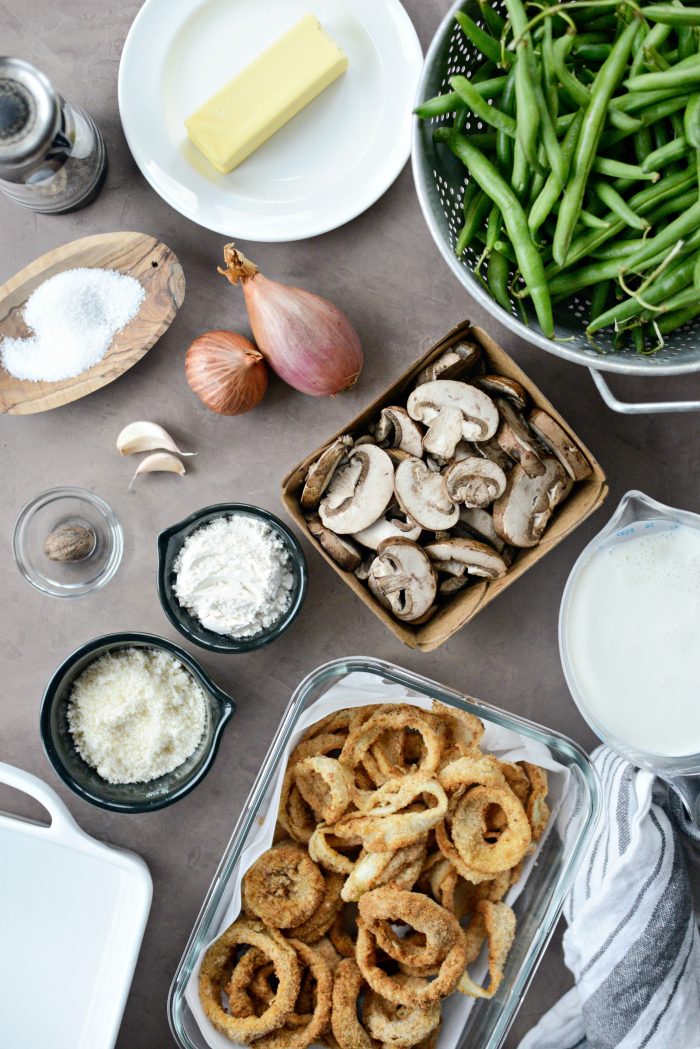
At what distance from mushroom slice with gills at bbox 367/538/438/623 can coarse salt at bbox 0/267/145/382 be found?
59cm

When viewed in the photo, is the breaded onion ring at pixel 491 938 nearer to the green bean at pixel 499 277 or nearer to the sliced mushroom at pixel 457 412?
the sliced mushroom at pixel 457 412

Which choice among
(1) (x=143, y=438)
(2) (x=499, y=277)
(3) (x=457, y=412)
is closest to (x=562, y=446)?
(3) (x=457, y=412)

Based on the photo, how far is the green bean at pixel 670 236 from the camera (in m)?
1.09

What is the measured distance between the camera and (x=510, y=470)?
1.33 meters

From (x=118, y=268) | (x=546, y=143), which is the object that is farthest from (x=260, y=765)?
(x=546, y=143)

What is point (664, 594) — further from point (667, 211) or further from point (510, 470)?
point (667, 211)

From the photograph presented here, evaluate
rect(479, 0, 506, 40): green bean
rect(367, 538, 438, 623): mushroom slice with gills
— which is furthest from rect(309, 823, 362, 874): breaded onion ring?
rect(479, 0, 506, 40): green bean

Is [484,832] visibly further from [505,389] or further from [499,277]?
[499,277]

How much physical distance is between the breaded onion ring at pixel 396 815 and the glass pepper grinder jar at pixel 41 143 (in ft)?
3.66

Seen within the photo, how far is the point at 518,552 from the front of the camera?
1.37m

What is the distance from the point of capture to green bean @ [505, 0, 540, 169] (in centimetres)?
104

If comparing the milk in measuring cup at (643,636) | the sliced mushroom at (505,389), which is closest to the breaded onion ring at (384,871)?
the milk in measuring cup at (643,636)

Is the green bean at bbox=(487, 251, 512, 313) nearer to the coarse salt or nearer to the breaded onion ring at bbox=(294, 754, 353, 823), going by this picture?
the coarse salt

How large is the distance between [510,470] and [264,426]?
0.44 m
